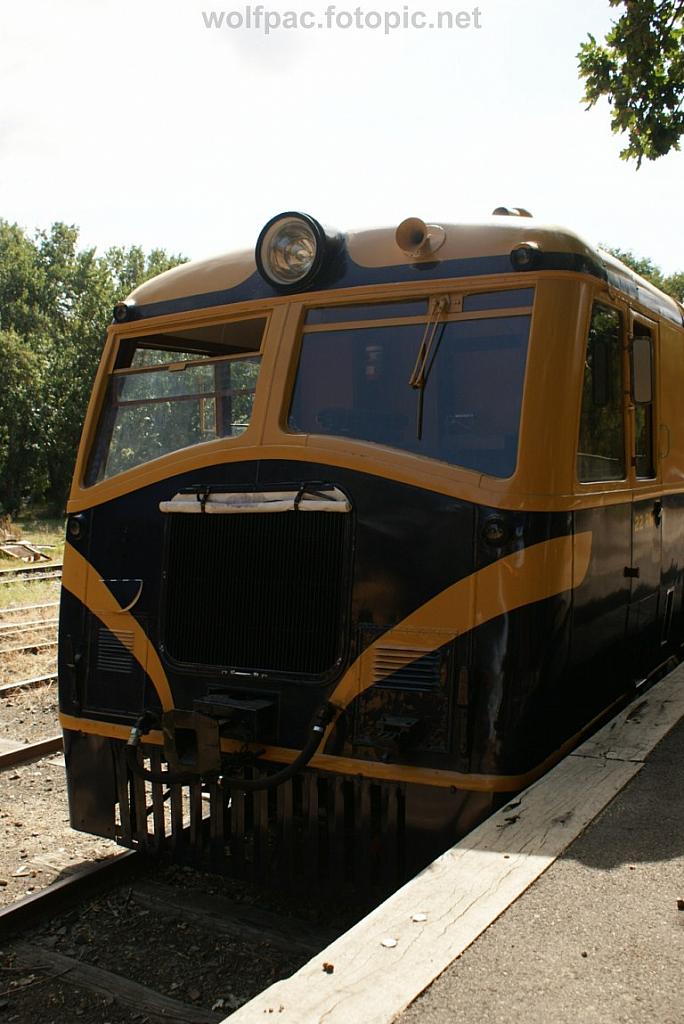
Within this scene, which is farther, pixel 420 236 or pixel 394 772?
pixel 420 236

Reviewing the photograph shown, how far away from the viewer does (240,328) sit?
4789 mm

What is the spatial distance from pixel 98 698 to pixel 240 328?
1.99 metres

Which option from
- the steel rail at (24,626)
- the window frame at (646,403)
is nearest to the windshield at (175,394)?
the window frame at (646,403)

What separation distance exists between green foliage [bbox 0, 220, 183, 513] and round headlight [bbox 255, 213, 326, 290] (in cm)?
3147

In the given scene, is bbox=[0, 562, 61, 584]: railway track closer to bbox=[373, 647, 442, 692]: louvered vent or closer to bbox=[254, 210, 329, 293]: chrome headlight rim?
bbox=[254, 210, 329, 293]: chrome headlight rim

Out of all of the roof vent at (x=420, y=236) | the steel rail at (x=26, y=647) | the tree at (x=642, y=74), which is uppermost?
the tree at (x=642, y=74)

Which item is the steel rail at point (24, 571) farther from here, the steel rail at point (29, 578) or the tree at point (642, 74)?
the tree at point (642, 74)

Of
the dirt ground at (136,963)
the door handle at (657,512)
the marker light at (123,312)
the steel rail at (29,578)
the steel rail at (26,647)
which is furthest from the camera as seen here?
the steel rail at (29,578)

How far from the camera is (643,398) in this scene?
4.98 m

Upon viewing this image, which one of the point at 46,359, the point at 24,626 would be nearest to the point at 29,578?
the point at 24,626

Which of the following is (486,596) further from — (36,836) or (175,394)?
(36,836)

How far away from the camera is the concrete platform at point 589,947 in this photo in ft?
7.79

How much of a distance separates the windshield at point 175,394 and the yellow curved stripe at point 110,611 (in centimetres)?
49

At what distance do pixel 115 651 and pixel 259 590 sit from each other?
0.93m
